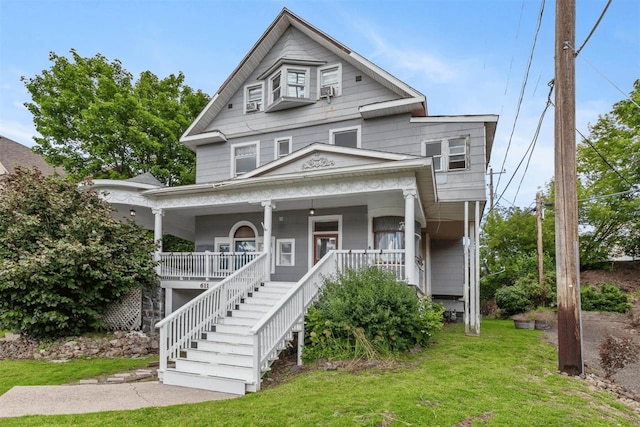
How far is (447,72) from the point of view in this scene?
12.9m

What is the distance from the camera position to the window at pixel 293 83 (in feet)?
42.8

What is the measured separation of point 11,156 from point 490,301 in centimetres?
2979

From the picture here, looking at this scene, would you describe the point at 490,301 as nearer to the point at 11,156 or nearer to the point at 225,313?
the point at 225,313

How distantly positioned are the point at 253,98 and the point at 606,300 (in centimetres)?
1569

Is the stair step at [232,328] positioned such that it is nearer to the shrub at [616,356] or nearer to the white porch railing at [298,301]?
the white porch railing at [298,301]

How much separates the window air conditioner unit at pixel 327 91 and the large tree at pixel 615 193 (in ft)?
50.0

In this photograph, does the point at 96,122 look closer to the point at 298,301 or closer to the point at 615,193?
the point at 298,301

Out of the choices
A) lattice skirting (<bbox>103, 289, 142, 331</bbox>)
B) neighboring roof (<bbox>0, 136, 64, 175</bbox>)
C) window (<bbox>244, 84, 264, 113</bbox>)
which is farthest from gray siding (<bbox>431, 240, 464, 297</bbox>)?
neighboring roof (<bbox>0, 136, 64, 175</bbox>)

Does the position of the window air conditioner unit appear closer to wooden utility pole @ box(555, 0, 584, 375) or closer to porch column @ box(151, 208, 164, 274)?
porch column @ box(151, 208, 164, 274)

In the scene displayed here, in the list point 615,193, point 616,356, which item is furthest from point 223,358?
point 615,193

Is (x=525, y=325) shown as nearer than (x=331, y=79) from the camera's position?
Yes

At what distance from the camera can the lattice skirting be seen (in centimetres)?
1097

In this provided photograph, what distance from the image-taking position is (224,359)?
6.78m

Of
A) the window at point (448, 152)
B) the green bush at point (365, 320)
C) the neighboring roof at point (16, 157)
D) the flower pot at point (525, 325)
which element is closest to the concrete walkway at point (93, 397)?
the green bush at point (365, 320)
